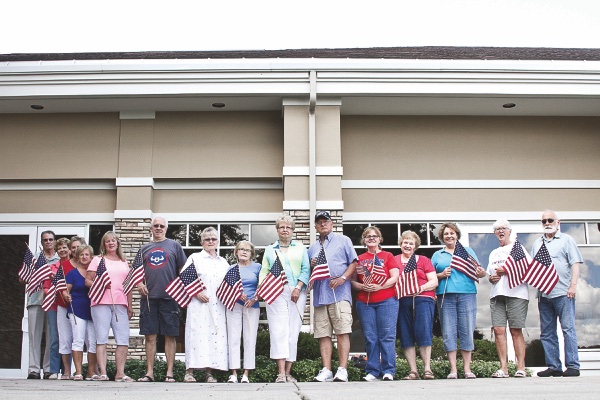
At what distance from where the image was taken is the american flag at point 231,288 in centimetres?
786

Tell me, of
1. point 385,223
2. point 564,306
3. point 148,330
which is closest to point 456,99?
point 385,223

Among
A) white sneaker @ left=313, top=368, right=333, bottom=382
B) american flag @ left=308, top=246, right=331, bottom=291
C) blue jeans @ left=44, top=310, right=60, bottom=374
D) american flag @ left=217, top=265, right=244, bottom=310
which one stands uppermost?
american flag @ left=308, top=246, right=331, bottom=291

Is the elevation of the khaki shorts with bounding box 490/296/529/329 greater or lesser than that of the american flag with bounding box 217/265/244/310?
lesser

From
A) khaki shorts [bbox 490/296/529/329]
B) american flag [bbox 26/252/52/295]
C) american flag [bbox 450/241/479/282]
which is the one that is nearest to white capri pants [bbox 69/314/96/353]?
american flag [bbox 26/252/52/295]

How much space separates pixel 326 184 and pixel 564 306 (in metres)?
4.40

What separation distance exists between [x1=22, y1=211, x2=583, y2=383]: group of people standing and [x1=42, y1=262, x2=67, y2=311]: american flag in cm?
20

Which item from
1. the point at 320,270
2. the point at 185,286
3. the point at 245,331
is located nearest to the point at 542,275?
the point at 320,270

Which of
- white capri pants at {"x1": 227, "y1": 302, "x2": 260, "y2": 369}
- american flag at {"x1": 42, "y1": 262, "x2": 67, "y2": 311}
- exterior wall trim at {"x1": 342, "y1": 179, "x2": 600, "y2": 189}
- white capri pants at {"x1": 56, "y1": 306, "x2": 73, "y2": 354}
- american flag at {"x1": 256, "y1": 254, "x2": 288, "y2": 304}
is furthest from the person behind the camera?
exterior wall trim at {"x1": 342, "y1": 179, "x2": 600, "y2": 189}

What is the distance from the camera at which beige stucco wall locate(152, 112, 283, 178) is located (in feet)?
39.2

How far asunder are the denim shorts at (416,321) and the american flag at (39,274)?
4.32 m

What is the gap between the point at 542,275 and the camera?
25.9ft

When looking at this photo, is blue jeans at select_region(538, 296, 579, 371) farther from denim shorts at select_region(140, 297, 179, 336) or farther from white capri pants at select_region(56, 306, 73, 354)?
white capri pants at select_region(56, 306, 73, 354)

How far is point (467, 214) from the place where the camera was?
39.3 feet

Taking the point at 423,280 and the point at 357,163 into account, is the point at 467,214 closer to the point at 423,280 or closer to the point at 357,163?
the point at 357,163
